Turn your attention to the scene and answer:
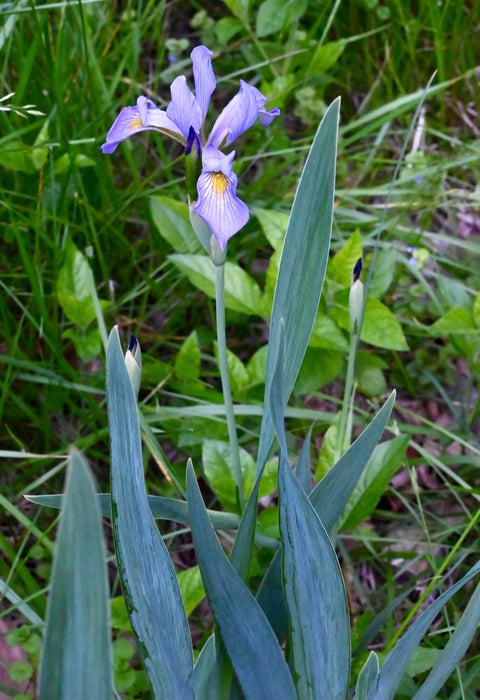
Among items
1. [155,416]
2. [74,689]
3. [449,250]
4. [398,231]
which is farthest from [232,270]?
[74,689]

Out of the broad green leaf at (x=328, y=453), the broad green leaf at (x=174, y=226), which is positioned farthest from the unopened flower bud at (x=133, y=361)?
the broad green leaf at (x=174, y=226)

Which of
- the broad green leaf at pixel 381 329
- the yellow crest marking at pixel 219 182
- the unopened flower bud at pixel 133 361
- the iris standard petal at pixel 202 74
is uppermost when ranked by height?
the iris standard petal at pixel 202 74

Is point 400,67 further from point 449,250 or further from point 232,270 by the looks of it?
point 232,270

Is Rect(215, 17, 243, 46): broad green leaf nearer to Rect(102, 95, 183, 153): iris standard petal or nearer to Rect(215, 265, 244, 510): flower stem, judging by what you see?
Rect(102, 95, 183, 153): iris standard petal

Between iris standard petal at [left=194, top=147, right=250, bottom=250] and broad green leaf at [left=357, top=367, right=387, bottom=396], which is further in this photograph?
broad green leaf at [left=357, top=367, right=387, bottom=396]

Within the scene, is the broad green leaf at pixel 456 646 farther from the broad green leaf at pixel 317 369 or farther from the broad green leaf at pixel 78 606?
the broad green leaf at pixel 317 369

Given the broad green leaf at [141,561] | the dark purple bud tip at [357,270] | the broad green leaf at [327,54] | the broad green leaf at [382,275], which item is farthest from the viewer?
the broad green leaf at [327,54]

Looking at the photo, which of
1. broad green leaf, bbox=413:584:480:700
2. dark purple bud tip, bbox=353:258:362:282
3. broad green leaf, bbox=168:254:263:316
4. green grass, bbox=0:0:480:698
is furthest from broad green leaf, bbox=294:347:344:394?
broad green leaf, bbox=413:584:480:700
